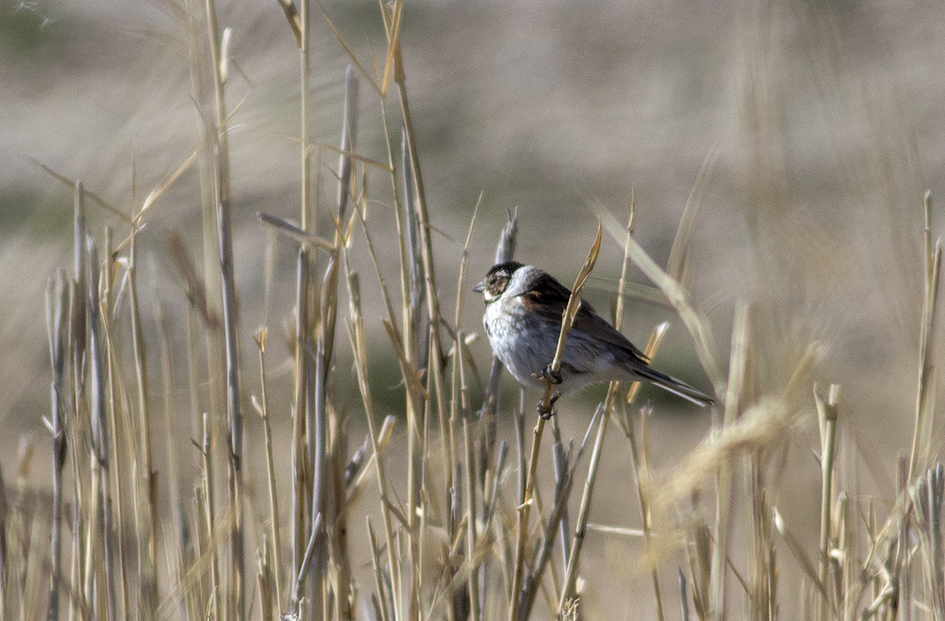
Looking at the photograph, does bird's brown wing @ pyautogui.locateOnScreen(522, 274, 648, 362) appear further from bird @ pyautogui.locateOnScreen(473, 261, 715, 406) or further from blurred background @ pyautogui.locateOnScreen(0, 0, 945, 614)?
blurred background @ pyautogui.locateOnScreen(0, 0, 945, 614)

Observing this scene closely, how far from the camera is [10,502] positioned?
6.59 ft

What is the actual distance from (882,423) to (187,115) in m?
8.35

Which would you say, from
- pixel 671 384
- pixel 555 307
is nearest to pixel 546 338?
pixel 555 307

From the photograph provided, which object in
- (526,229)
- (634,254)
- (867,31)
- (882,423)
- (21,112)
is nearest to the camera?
(867,31)

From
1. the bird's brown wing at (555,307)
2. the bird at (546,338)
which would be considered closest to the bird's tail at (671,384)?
the bird at (546,338)

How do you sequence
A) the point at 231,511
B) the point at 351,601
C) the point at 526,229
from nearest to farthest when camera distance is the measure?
the point at 231,511 < the point at 351,601 < the point at 526,229

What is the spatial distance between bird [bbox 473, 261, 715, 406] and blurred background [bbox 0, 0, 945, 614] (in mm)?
337

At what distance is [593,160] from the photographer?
12852 millimetres

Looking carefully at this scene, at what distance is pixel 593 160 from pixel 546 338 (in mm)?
10077

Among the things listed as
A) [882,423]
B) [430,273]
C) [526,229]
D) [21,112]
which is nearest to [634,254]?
[430,273]

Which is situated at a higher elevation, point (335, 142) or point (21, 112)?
point (21, 112)

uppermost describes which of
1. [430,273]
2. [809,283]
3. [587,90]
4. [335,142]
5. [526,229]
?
[587,90]

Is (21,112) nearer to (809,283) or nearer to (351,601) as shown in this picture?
(351,601)

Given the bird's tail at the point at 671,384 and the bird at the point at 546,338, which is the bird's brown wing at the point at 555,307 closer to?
the bird at the point at 546,338
